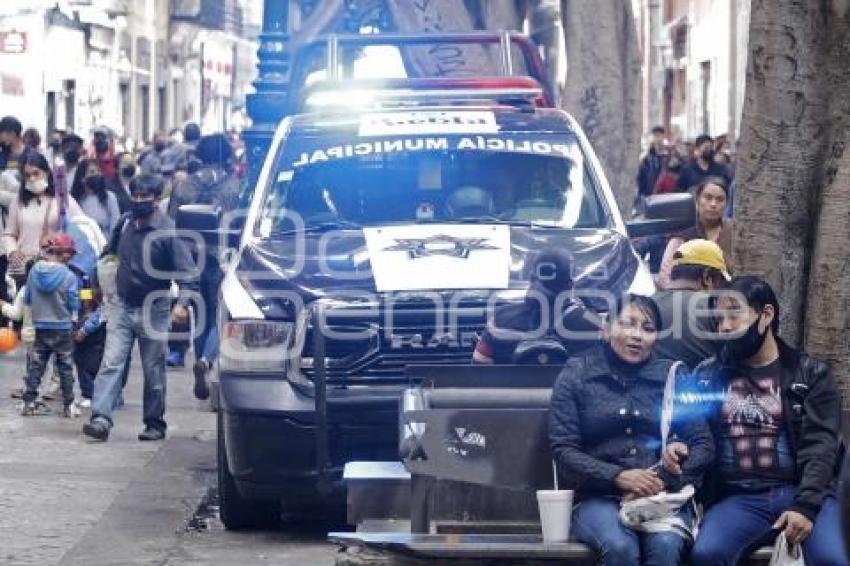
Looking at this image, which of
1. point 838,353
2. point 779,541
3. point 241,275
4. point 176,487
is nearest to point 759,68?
point 838,353

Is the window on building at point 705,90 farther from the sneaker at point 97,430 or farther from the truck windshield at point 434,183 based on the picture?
the truck windshield at point 434,183

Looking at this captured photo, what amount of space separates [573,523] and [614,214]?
3.88 metres

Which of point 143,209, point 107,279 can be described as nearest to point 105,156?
point 107,279

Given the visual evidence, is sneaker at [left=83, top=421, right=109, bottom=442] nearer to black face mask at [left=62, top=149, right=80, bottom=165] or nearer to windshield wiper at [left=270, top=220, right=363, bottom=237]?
windshield wiper at [left=270, top=220, right=363, bottom=237]

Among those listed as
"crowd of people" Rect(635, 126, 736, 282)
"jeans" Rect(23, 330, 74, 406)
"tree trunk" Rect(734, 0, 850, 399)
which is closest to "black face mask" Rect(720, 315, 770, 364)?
"tree trunk" Rect(734, 0, 850, 399)

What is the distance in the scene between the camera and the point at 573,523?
8227mm

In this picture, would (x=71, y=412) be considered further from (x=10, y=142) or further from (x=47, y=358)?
(x=10, y=142)

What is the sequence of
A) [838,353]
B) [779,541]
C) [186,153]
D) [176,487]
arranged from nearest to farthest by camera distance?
[779,541] → [838,353] → [176,487] → [186,153]

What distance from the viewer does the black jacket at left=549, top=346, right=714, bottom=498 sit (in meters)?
8.28

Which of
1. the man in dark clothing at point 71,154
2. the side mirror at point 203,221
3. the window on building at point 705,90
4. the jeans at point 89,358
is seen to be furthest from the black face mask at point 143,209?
the window on building at point 705,90

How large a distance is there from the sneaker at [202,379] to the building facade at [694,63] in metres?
22.1

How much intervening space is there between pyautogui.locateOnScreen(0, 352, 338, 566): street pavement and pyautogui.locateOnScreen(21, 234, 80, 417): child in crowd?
0.76ft

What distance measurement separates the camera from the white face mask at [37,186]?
1820cm

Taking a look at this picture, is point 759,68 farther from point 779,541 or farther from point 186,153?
point 186,153
